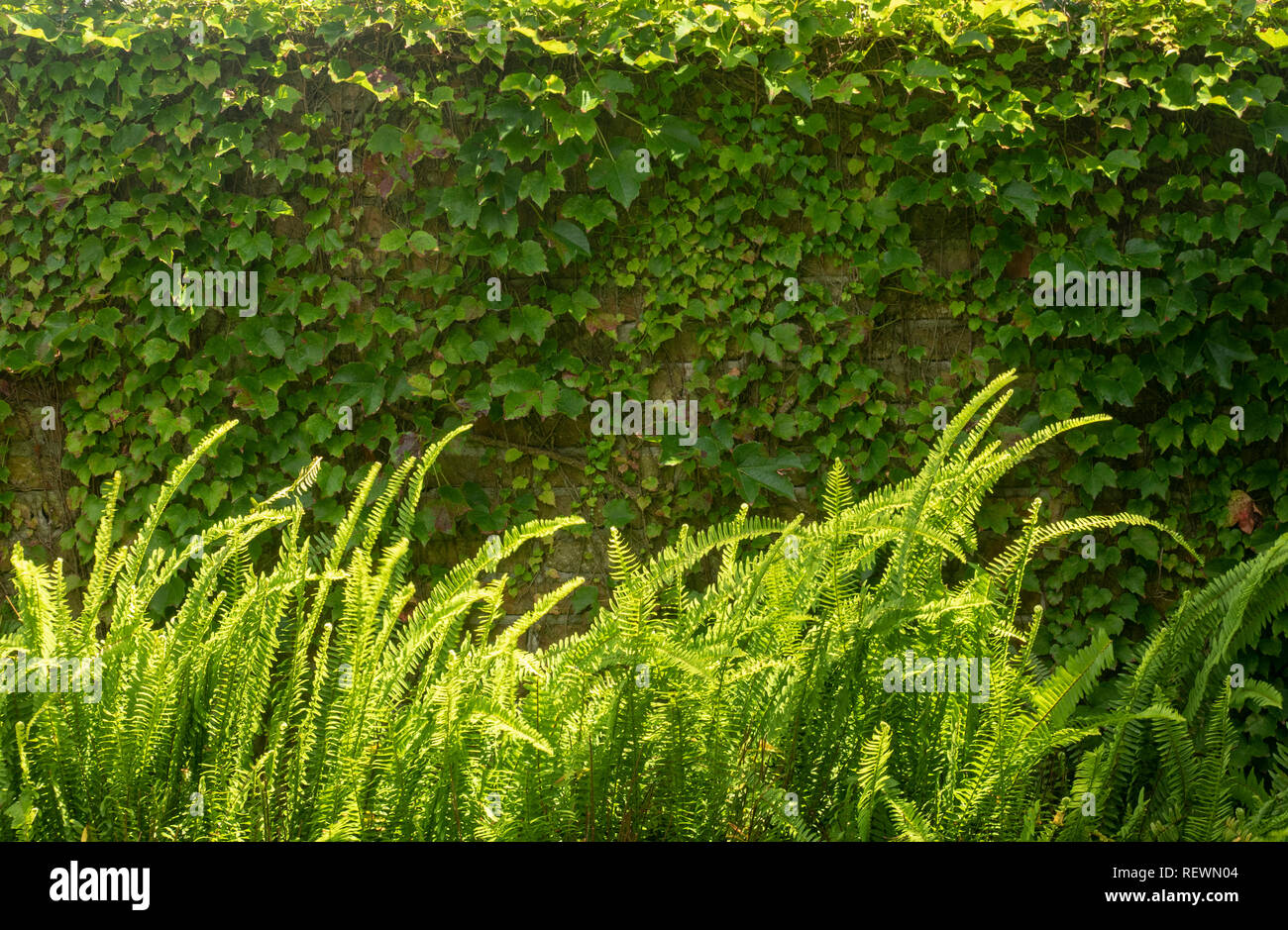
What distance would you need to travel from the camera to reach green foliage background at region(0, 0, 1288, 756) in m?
3.26

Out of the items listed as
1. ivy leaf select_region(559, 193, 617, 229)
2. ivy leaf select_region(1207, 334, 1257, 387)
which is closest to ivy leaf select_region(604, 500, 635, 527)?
ivy leaf select_region(559, 193, 617, 229)

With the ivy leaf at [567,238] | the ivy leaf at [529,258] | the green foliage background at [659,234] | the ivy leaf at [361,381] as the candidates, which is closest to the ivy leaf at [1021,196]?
the green foliage background at [659,234]

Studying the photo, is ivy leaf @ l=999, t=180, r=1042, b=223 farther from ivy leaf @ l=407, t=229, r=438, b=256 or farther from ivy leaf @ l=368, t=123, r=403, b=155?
ivy leaf @ l=368, t=123, r=403, b=155

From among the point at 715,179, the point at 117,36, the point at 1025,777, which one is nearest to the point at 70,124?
the point at 117,36

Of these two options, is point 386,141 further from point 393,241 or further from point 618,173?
point 618,173

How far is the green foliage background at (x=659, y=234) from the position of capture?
326cm

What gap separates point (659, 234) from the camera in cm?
343

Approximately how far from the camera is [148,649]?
55.0 inches

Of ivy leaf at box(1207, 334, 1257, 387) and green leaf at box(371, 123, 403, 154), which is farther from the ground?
green leaf at box(371, 123, 403, 154)

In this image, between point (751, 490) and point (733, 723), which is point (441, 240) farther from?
point (733, 723)

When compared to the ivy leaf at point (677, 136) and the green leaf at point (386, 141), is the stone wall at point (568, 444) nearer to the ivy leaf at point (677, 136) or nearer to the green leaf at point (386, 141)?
the green leaf at point (386, 141)

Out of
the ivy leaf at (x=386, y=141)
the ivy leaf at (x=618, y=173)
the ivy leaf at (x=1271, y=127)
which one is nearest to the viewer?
the ivy leaf at (x=1271, y=127)

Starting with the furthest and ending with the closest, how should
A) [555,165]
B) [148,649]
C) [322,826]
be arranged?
[555,165], [148,649], [322,826]

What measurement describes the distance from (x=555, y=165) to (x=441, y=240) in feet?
1.60
